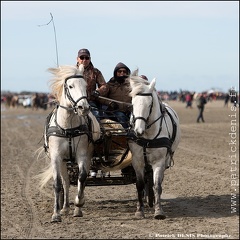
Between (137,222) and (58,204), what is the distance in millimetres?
1217

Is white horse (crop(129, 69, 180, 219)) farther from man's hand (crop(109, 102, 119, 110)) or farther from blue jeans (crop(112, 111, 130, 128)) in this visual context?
man's hand (crop(109, 102, 119, 110))

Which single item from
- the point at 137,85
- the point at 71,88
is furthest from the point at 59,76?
the point at 137,85

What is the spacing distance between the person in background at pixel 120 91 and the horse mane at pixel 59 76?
1.08 metres

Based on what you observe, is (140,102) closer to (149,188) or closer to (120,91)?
(120,91)

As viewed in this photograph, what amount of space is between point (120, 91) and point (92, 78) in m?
0.50

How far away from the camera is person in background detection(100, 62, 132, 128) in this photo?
11.3m

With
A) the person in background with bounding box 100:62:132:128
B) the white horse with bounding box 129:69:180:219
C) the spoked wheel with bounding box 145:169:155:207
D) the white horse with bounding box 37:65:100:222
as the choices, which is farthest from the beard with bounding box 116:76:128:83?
the spoked wheel with bounding box 145:169:155:207

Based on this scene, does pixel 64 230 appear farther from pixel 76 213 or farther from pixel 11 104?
pixel 11 104

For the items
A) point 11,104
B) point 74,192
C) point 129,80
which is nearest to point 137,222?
point 129,80

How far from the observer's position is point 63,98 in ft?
33.9

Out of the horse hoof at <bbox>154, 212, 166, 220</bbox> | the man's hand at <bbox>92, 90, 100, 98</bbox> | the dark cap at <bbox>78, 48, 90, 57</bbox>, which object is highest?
the dark cap at <bbox>78, 48, 90, 57</bbox>

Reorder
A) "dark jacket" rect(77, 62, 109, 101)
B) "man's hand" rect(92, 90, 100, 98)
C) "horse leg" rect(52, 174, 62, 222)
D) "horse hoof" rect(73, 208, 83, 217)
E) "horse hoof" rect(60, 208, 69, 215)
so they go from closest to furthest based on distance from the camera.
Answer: "horse leg" rect(52, 174, 62, 222) → "horse hoof" rect(73, 208, 83, 217) → "man's hand" rect(92, 90, 100, 98) → "horse hoof" rect(60, 208, 69, 215) → "dark jacket" rect(77, 62, 109, 101)

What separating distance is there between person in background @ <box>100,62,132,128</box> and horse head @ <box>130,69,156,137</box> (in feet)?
3.01

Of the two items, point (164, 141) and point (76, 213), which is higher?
point (164, 141)
